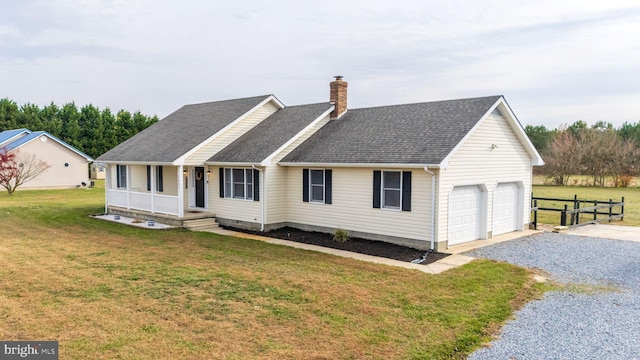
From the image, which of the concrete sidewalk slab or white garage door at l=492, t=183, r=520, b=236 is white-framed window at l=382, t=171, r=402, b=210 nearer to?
the concrete sidewalk slab

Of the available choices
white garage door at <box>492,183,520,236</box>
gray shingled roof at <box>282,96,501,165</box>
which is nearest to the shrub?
gray shingled roof at <box>282,96,501,165</box>

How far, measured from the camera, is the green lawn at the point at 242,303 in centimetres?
611

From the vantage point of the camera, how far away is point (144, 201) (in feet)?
62.8

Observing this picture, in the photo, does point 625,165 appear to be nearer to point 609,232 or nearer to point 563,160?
point 563,160

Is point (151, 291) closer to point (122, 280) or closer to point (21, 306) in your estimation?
point (122, 280)

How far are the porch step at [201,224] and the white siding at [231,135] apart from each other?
7.71ft

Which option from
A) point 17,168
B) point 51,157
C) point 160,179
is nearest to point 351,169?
point 160,179

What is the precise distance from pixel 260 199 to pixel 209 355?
1078 centimetres

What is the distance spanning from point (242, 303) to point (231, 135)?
12255 millimetres

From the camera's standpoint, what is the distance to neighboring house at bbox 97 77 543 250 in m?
13.4

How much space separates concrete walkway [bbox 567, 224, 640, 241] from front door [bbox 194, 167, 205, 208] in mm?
14781

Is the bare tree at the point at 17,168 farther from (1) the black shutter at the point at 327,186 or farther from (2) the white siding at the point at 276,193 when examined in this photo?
(1) the black shutter at the point at 327,186

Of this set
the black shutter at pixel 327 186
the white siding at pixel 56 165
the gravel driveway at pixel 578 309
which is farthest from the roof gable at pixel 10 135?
the gravel driveway at pixel 578 309

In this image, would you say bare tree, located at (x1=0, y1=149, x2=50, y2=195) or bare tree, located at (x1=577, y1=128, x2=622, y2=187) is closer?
bare tree, located at (x1=0, y1=149, x2=50, y2=195)
